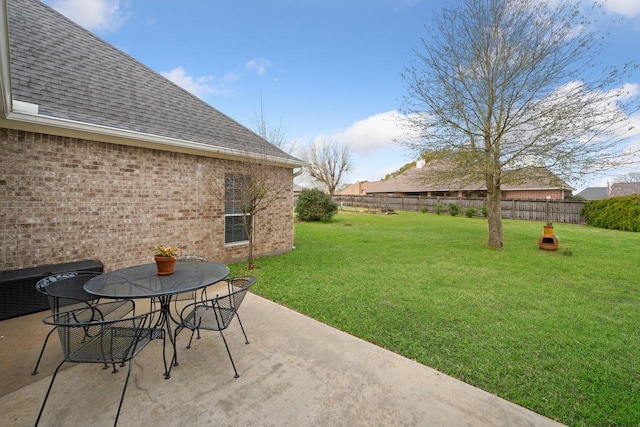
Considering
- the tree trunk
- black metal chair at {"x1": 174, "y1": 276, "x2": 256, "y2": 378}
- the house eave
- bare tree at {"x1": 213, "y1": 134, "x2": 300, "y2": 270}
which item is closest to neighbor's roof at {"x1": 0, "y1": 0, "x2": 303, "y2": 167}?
the house eave

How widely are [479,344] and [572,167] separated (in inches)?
346

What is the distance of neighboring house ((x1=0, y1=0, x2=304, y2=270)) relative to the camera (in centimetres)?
457

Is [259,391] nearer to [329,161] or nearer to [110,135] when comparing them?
[110,135]

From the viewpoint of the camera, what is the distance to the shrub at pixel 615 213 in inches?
546

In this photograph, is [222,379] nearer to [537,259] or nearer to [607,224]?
[537,259]

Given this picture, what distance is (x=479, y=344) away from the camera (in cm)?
344

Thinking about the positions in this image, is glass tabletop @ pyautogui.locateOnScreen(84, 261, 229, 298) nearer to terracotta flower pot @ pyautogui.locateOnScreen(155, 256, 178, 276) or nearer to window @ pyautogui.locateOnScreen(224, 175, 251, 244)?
terracotta flower pot @ pyautogui.locateOnScreen(155, 256, 178, 276)

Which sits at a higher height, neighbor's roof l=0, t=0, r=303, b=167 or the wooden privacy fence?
neighbor's roof l=0, t=0, r=303, b=167

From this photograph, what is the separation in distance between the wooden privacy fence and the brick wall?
1274 cm

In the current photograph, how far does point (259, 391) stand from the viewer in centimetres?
252

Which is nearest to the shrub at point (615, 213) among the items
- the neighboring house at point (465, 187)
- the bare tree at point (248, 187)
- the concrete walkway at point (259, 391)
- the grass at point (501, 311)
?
the neighboring house at point (465, 187)

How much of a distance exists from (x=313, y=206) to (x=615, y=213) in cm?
1623

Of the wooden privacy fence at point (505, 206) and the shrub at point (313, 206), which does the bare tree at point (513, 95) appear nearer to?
the wooden privacy fence at point (505, 206)

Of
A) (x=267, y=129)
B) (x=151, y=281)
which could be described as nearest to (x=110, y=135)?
(x=151, y=281)
